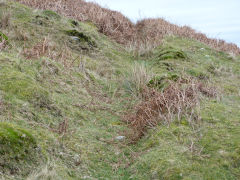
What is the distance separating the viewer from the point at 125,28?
41.8ft

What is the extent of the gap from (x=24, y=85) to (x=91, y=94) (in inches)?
72.4

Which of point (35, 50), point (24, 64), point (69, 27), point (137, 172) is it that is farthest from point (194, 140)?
point (69, 27)

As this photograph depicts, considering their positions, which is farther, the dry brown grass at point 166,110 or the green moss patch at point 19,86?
the dry brown grass at point 166,110

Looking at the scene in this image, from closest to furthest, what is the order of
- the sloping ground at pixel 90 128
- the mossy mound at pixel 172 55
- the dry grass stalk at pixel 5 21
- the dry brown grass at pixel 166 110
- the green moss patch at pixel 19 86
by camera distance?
1. the sloping ground at pixel 90 128
2. the green moss patch at pixel 19 86
3. the dry brown grass at pixel 166 110
4. the dry grass stalk at pixel 5 21
5. the mossy mound at pixel 172 55

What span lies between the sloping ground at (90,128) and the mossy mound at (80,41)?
1.22 meters

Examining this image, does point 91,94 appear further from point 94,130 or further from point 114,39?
point 114,39

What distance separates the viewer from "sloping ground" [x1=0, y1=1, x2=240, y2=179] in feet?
9.18

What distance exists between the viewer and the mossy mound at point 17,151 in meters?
2.45

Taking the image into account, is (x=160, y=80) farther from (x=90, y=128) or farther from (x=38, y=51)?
(x=38, y=51)

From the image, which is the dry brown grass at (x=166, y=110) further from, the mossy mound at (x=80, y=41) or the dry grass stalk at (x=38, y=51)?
the mossy mound at (x=80, y=41)

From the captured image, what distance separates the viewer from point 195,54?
31.6ft

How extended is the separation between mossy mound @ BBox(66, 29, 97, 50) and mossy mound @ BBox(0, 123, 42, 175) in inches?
224

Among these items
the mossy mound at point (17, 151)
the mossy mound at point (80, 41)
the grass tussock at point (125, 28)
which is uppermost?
the grass tussock at point (125, 28)

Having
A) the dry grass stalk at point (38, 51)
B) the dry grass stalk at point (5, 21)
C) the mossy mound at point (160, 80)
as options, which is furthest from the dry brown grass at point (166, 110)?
the dry grass stalk at point (5, 21)
